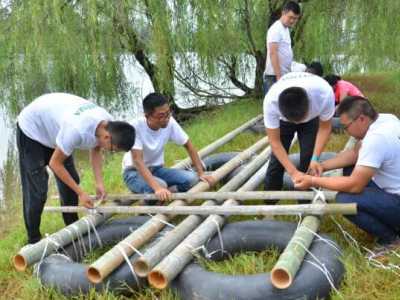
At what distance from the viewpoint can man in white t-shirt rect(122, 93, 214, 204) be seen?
13.0 feet

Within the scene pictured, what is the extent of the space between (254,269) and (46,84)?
6223 mm

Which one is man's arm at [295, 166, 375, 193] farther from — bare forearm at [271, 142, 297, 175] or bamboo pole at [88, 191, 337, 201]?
bamboo pole at [88, 191, 337, 201]

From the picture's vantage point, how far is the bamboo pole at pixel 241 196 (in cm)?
363

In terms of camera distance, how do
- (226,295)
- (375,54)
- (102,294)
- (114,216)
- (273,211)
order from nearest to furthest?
(226,295) → (102,294) → (273,211) → (114,216) → (375,54)

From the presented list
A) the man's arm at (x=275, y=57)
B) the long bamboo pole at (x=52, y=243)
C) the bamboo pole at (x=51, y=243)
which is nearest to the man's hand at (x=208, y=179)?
the long bamboo pole at (x=52, y=243)

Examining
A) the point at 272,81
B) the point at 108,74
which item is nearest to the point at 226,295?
the point at 272,81

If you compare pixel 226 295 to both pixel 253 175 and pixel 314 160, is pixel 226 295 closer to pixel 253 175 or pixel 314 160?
pixel 314 160

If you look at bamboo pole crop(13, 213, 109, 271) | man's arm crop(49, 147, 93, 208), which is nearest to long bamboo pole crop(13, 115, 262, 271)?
bamboo pole crop(13, 213, 109, 271)

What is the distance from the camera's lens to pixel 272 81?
246 inches

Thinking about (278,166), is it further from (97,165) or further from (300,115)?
(97,165)

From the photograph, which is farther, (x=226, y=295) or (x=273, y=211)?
(x=273, y=211)

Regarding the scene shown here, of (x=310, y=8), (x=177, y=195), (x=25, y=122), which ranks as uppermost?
(x=310, y=8)

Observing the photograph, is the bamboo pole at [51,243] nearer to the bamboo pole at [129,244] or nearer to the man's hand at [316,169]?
the bamboo pole at [129,244]

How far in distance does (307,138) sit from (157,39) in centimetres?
414
